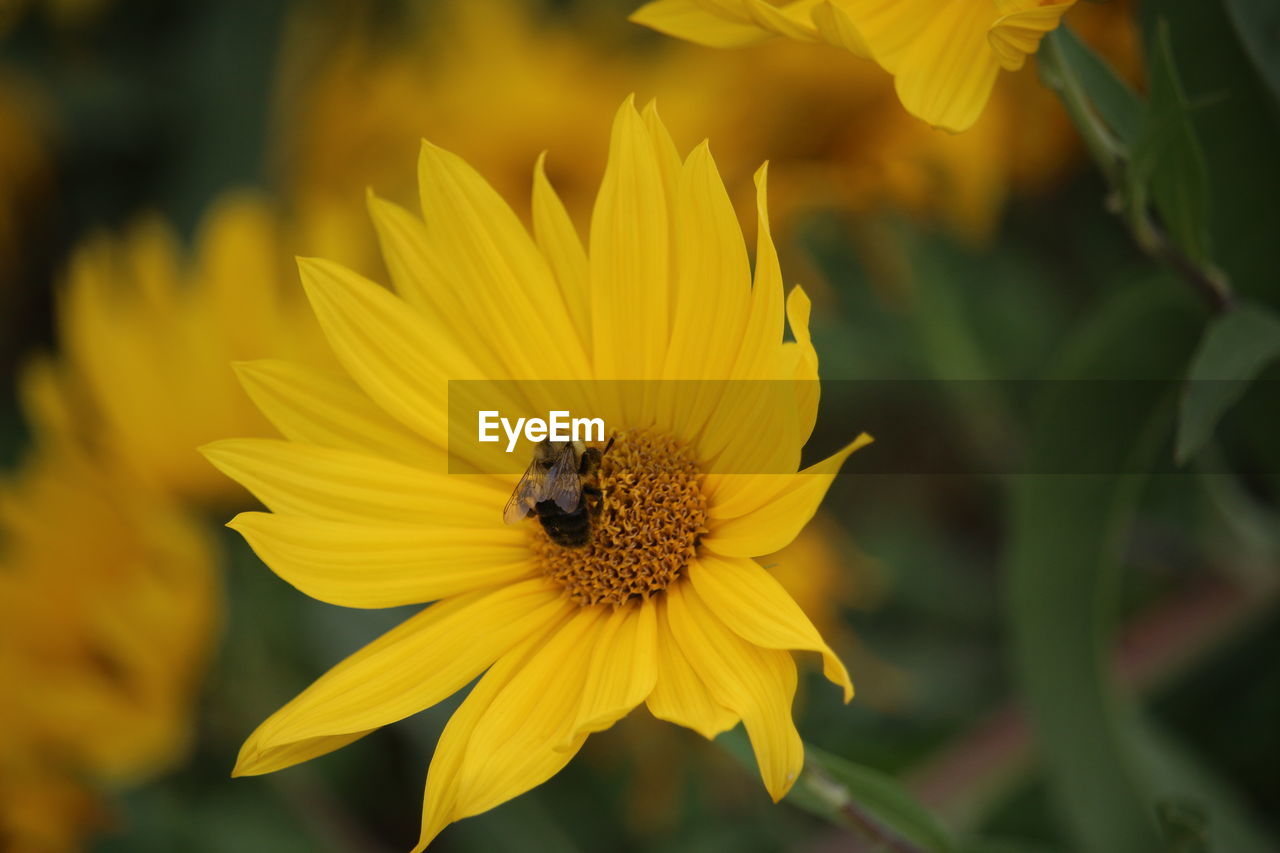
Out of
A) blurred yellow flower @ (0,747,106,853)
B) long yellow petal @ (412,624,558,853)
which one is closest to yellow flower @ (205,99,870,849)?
long yellow petal @ (412,624,558,853)

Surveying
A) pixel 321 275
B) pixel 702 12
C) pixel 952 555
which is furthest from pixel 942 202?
pixel 321 275

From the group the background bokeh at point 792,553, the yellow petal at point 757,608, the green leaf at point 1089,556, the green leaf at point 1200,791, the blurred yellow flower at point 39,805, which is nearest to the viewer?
the yellow petal at point 757,608

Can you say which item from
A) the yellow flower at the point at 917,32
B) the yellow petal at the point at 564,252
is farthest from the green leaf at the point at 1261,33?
the yellow petal at the point at 564,252

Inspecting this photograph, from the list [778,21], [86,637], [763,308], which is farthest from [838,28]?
[86,637]

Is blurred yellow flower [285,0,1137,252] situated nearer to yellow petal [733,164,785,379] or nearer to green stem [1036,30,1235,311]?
green stem [1036,30,1235,311]

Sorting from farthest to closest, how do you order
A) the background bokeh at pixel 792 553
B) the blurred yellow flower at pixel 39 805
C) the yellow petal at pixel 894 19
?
the blurred yellow flower at pixel 39 805 < the background bokeh at pixel 792 553 < the yellow petal at pixel 894 19

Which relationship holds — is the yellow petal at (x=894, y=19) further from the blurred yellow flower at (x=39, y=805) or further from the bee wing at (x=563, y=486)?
the blurred yellow flower at (x=39, y=805)
